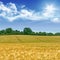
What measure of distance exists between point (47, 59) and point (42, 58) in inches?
15.9

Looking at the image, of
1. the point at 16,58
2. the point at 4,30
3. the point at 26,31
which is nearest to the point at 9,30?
the point at 4,30

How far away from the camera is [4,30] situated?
167m

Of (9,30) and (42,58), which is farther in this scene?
(9,30)

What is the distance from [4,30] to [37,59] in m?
156

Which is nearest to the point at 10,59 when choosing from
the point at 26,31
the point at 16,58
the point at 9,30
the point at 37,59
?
the point at 16,58

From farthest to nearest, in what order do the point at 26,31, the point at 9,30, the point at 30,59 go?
the point at 9,30, the point at 26,31, the point at 30,59

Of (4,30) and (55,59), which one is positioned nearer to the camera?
(55,59)

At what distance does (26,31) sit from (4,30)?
70.6ft

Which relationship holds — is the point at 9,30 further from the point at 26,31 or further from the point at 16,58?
the point at 16,58

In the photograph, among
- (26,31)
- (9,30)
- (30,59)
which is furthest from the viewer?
(9,30)

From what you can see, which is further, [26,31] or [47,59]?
[26,31]

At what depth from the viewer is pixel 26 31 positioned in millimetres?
154500

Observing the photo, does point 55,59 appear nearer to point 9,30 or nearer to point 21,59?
point 21,59

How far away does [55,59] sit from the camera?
1250 centimetres
